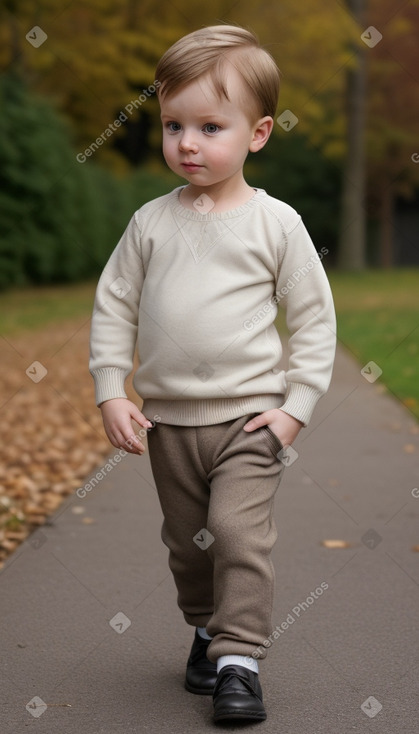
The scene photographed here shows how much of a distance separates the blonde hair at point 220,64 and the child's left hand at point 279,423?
0.78 m

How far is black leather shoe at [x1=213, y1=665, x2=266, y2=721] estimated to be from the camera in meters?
2.86

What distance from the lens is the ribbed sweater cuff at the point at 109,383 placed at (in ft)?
10.1

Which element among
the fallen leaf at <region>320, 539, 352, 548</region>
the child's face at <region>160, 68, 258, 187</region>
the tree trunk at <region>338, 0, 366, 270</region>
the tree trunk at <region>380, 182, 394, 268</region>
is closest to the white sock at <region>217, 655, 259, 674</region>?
the child's face at <region>160, 68, 258, 187</region>

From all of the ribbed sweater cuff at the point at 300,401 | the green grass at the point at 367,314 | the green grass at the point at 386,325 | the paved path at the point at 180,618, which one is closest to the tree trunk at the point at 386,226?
the green grass at the point at 367,314

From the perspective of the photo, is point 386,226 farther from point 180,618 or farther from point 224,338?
point 224,338

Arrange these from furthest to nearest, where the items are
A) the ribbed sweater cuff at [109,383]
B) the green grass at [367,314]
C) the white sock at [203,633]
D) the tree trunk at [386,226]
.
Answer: the tree trunk at [386,226] → the green grass at [367,314] → the white sock at [203,633] → the ribbed sweater cuff at [109,383]

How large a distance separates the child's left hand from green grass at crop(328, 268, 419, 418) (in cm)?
506

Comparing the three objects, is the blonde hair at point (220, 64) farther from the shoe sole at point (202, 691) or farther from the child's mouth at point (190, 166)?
the shoe sole at point (202, 691)

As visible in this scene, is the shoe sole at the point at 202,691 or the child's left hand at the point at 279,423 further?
the shoe sole at the point at 202,691

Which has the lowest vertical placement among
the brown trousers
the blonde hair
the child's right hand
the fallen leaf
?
the fallen leaf

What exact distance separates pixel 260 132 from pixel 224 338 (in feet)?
1.84

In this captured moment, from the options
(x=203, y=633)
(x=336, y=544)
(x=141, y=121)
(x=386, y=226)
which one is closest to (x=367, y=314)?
(x=336, y=544)

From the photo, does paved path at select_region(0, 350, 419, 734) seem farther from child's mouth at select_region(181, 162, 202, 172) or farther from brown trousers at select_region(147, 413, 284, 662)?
child's mouth at select_region(181, 162, 202, 172)

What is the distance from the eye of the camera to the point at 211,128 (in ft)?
9.52
